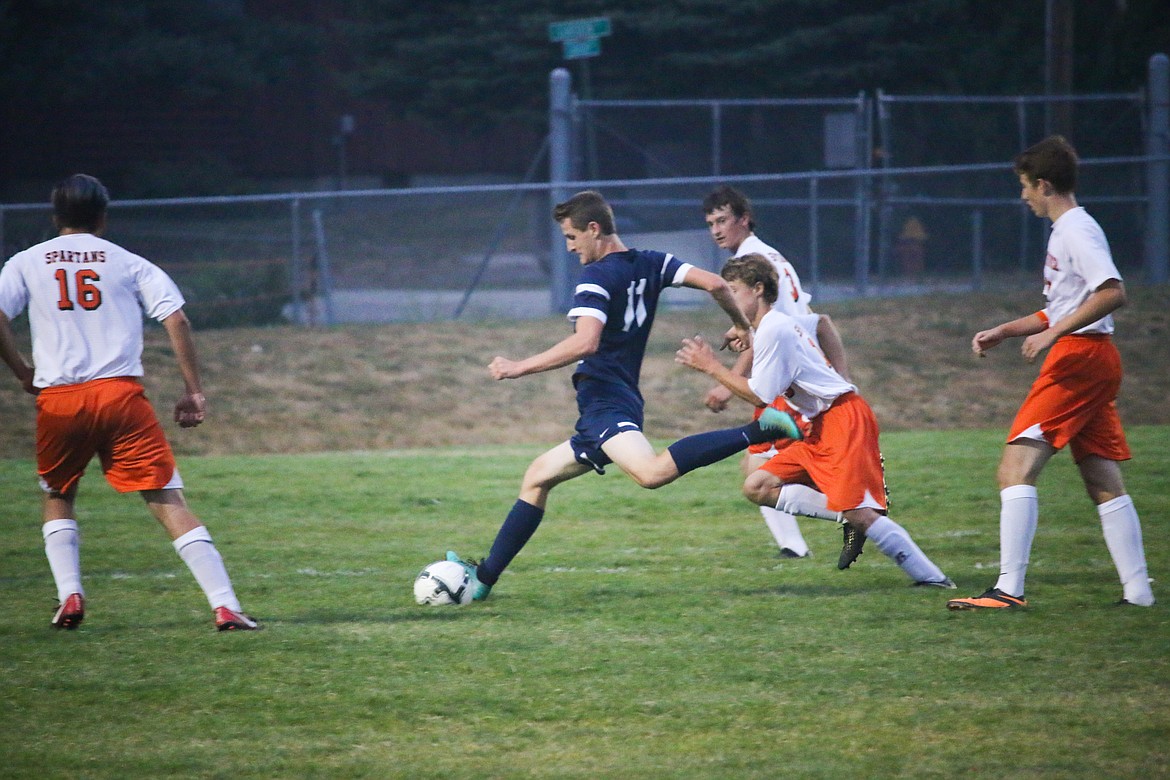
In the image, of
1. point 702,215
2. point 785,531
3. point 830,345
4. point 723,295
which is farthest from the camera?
point 702,215

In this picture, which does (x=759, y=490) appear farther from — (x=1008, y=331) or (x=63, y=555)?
(x=63, y=555)

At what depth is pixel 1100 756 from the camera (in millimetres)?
4246

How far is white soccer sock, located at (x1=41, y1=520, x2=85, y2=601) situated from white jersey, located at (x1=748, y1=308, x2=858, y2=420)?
3038 mm

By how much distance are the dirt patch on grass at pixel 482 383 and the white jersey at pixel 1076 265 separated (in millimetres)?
7629

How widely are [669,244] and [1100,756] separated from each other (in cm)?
1416

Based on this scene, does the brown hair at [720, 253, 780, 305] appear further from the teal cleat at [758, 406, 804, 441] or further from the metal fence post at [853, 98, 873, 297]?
the metal fence post at [853, 98, 873, 297]

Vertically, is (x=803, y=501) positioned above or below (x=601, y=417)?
below

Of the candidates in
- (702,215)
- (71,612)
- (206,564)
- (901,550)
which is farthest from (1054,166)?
(702,215)

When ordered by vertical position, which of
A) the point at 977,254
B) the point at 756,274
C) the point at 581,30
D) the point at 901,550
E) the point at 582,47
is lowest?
the point at 901,550

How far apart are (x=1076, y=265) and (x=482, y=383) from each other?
994 cm

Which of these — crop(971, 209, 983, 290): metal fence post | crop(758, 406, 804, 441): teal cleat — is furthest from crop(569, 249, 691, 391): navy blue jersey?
crop(971, 209, 983, 290): metal fence post

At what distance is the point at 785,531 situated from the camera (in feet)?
24.9

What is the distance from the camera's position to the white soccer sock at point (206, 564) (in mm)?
5848

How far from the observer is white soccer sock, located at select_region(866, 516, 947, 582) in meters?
6.36
